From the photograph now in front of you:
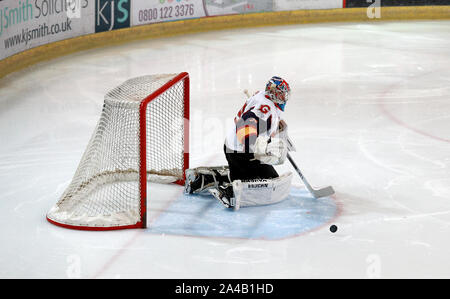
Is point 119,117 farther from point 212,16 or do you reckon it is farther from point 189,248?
point 212,16

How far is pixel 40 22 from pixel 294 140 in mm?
4090

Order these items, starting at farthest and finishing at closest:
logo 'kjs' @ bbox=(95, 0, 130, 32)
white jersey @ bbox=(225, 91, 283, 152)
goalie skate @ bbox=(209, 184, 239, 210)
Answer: logo 'kjs' @ bbox=(95, 0, 130, 32) → goalie skate @ bbox=(209, 184, 239, 210) → white jersey @ bbox=(225, 91, 283, 152)

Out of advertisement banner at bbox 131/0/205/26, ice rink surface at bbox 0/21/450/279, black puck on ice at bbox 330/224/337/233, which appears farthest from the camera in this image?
advertisement banner at bbox 131/0/205/26

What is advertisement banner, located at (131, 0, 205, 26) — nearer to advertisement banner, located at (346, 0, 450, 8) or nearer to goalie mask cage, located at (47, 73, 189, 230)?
advertisement banner, located at (346, 0, 450, 8)

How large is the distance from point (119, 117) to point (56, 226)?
2.42ft

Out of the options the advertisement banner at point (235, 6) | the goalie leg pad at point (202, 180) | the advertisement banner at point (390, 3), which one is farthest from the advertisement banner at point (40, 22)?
the advertisement banner at point (390, 3)

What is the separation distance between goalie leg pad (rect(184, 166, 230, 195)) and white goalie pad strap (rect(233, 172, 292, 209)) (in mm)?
296

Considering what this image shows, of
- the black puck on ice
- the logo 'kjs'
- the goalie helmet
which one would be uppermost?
the logo 'kjs'

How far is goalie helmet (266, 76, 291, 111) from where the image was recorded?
433 cm

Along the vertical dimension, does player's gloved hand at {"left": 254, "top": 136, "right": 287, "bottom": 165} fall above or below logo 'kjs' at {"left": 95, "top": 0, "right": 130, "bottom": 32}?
below

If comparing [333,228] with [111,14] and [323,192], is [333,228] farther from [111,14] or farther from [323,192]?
[111,14]

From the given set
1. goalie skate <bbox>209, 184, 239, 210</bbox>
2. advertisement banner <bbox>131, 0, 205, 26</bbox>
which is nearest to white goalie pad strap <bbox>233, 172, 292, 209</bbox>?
goalie skate <bbox>209, 184, 239, 210</bbox>
